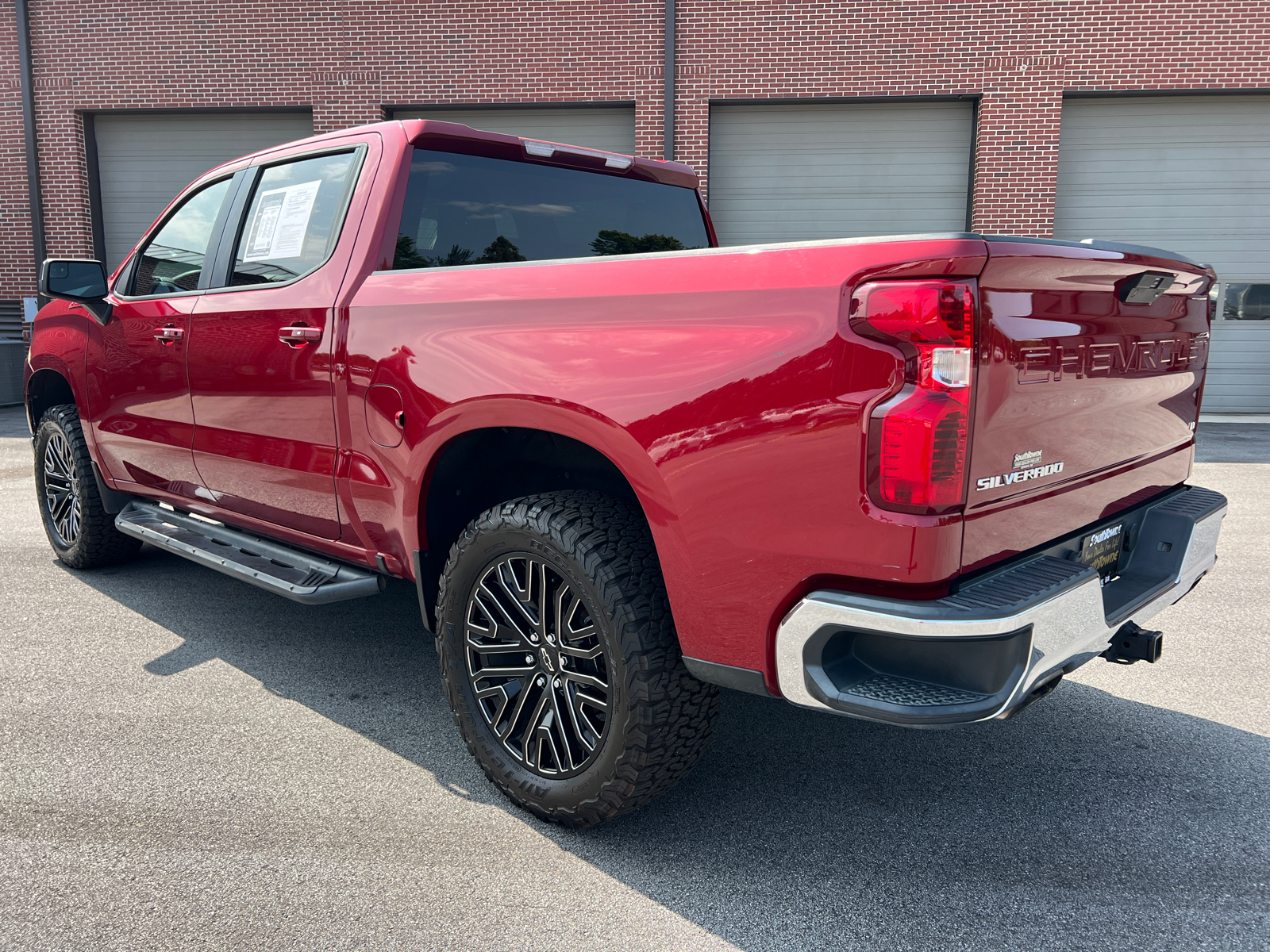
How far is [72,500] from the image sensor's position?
5035 mm

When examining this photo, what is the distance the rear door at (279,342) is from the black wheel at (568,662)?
842mm

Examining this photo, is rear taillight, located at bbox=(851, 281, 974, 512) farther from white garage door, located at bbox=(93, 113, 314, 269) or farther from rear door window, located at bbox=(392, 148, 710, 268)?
white garage door, located at bbox=(93, 113, 314, 269)

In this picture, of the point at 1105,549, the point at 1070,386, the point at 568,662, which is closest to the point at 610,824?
the point at 568,662

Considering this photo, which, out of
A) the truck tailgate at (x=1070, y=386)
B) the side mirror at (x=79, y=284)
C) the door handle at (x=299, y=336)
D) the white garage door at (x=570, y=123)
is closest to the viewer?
the truck tailgate at (x=1070, y=386)

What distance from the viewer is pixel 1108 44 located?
1270 centimetres

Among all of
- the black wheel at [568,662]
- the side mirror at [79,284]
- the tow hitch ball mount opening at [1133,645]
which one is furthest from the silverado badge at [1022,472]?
the side mirror at [79,284]

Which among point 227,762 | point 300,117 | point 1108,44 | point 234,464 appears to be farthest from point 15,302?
point 1108,44

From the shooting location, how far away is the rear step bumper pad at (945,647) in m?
1.89

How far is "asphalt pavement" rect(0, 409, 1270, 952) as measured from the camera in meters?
2.18

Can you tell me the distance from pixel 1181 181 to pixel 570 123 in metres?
8.82

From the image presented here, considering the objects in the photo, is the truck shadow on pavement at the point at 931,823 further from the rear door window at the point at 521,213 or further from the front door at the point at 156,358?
the rear door window at the point at 521,213

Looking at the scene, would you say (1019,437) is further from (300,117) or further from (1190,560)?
(300,117)

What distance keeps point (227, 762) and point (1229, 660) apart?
3879 millimetres

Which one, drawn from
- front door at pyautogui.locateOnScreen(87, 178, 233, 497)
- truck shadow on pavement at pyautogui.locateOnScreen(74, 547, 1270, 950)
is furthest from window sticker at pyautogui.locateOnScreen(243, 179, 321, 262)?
truck shadow on pavement at pyautogui.locateOnScreen(74, 547, 1270, 950)
